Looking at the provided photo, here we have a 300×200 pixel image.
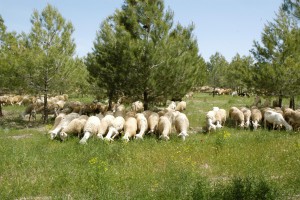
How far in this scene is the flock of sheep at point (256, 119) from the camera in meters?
15.3

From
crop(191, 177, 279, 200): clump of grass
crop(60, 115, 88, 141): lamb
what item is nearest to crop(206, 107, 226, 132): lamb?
crop(60, 115, 88, 141): lamb

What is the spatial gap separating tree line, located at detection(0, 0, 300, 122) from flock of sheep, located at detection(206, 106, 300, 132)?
2.49 metres

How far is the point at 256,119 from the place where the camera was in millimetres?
16344

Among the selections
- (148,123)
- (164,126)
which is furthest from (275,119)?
(148,123)

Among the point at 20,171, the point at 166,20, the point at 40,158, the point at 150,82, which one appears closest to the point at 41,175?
the point at 20,171

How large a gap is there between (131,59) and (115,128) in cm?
402

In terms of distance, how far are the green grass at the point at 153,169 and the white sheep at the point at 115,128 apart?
37.0 inches

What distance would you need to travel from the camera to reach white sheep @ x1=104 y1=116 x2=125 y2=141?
1277 cm

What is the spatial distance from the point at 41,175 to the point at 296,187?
6.01m

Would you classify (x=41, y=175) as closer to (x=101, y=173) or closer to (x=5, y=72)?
(x=101, y=173)

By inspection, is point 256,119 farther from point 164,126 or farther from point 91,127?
point 91,127

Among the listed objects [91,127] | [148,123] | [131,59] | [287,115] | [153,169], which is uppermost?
[131,59]

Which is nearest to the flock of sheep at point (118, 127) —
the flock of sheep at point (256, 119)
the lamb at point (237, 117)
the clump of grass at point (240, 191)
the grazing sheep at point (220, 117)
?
the flock of sheep at point (256, 119)

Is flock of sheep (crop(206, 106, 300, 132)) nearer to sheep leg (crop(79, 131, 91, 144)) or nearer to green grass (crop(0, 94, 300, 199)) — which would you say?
green grass (crop(0, 94, 300, 199))
